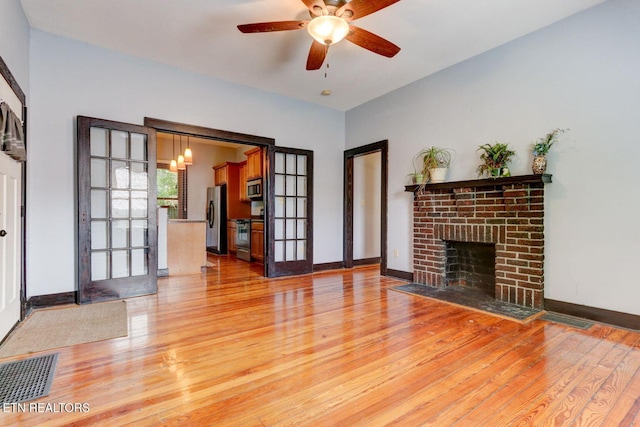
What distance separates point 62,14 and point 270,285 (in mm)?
3627

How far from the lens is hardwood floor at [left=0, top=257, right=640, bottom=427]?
1.50 metres

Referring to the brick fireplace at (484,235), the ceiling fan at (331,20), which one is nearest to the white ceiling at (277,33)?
the ceiling fan at (331,20)

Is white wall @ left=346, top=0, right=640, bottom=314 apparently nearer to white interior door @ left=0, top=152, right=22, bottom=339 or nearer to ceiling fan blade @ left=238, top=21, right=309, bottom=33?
ceiling fan blade @ left=238, top=21, right=309, bottom=33

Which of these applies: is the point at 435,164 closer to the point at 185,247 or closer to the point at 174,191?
the point at 185,247

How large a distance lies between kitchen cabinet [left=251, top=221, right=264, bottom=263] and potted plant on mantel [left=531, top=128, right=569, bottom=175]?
4.35 m

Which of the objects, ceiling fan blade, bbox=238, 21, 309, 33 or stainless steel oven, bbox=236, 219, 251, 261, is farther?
stainless steel oven, bbox=236, 219, 251, 261

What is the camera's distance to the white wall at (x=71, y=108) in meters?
3.23

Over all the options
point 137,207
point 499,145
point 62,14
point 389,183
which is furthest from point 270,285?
point 62,14

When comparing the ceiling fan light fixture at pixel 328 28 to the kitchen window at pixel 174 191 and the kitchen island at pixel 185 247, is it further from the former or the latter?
the kitchen window at pixel 174 191

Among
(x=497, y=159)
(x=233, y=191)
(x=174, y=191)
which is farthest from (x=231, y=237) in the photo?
(x=497, y=159)

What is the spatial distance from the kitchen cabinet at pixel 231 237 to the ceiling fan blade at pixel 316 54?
4.80 metres

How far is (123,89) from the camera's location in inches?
144

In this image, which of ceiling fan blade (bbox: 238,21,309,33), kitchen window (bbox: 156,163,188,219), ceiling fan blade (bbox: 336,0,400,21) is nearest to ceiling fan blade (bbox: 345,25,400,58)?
ceiling fan blade (bbox: 336,0,400,21)

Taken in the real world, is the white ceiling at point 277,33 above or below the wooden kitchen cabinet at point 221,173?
above
